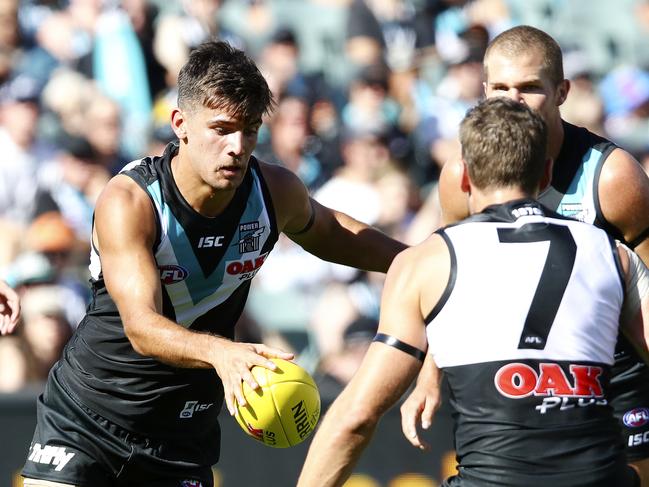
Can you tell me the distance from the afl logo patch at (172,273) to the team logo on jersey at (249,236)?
335 millimetres

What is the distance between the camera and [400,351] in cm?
416

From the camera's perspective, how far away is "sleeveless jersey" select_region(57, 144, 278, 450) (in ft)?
18.1

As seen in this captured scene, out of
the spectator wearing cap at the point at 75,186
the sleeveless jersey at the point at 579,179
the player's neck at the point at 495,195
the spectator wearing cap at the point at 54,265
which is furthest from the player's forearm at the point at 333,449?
the spectator wearing cap at the point at 75,186

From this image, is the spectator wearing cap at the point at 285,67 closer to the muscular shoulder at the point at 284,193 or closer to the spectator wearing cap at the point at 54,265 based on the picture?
the spectator wearing cap at the point at 54,265

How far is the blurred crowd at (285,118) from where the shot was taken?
9516 mm

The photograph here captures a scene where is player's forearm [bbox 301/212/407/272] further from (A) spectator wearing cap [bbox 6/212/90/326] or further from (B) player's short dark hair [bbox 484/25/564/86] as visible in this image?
(A) spectator wearing cap [bbox 6/212/90/326]

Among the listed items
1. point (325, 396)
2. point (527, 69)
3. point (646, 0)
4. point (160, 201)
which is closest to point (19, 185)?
point (325, 396)

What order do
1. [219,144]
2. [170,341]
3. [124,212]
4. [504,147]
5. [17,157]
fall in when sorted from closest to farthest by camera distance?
[504,147], [170,341], [124,212], [219,144], [17,157]

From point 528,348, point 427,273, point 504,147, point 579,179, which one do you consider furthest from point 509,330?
point 579,179

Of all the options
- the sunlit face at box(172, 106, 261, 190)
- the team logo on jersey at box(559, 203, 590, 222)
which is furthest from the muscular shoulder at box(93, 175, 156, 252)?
the team logo on jersey at box(559, 203, 590, 222)

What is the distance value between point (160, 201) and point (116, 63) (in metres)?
5.94

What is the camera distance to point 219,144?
17.5 ft

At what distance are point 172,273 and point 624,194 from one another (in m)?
2.19

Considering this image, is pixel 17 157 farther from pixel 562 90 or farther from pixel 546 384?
pixel 546 384
